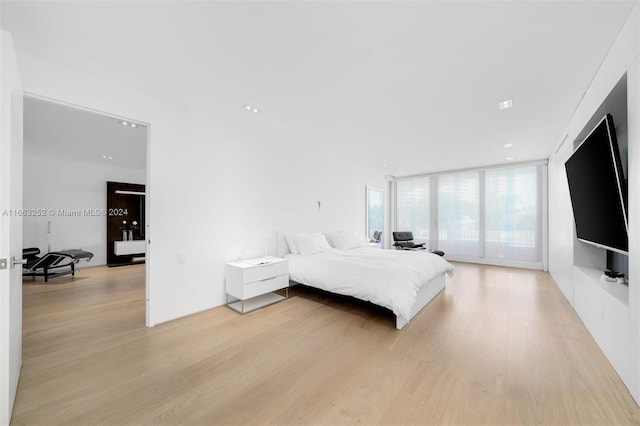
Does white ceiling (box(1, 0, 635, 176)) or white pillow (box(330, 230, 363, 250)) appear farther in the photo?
white pillow (box(330, 230, 363, 250))

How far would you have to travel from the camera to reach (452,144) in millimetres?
4602

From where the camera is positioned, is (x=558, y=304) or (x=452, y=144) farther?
(x=452, y=144)

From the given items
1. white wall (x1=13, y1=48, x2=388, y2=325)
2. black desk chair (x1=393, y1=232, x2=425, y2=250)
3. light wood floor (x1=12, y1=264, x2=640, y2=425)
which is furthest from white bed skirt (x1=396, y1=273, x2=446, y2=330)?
black desk chair (x1=393, y1=232, x2=425, y2=250)

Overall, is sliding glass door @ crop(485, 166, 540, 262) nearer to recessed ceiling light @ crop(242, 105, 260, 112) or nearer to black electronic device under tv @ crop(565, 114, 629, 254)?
black electronic device under tv @ crop(565, 114, 629, 254)

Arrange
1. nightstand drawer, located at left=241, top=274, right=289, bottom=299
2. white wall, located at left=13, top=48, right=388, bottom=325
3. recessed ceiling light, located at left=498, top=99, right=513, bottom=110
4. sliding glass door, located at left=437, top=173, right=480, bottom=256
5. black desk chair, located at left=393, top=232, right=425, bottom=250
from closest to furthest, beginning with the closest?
white wall, located at left=13, top=48, right=388, bottom=325, recessed ceiling light, located at left=498, top=99, right=513, bottom=110, nightstand drawer, located at left=241, top=274, right=289, bottom=299, sliding glass door, located at left=437, top=173, right=480, bottom=256, black desk chair, located at left=393, top=232, right=425, bottom=250

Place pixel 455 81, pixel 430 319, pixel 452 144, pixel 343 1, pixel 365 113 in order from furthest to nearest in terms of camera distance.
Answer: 1. pixel 452 144
2. pixel 365 113
3. pixel 430 319
4. pixel 455 81
5. pixel 343 1

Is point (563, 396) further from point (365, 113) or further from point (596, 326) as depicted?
point (365, 113)

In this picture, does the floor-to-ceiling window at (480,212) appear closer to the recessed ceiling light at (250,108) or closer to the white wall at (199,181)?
the white wall at (199,181)

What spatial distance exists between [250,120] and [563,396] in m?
4.26

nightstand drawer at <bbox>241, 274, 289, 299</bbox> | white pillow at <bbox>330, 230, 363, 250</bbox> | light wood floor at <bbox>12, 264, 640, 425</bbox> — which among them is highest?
white pillow at <bbox>330, 230, 363, 250</bbox>

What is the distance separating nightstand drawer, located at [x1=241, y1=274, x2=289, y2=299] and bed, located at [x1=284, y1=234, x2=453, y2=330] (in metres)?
0.27

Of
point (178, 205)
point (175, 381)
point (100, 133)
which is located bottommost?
point (175, 381)

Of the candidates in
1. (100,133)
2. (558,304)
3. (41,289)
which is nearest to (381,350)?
(558,304)

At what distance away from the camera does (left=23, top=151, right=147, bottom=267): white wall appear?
5234mm
